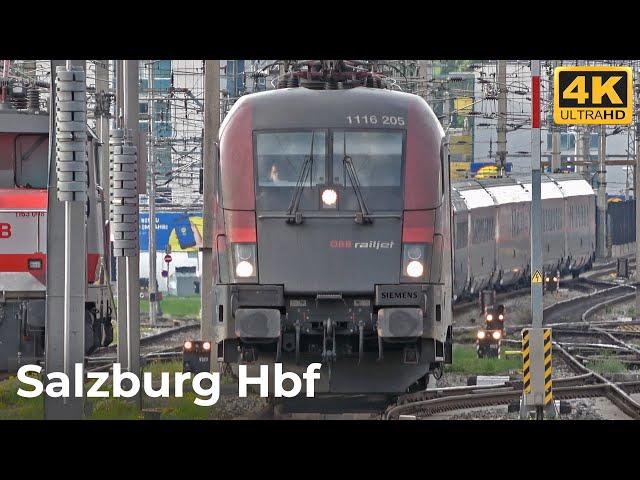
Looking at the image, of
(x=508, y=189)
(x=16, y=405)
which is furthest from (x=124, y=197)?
(x=508, y=189)

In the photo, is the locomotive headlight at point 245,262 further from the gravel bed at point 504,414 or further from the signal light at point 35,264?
the signal light at point 35,264

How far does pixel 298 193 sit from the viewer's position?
15.1m

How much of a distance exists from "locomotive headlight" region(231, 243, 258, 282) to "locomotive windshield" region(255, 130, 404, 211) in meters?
0.43

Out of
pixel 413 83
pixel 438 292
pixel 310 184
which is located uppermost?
pixel 413 83

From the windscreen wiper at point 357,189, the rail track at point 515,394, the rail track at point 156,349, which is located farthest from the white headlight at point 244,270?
the rail track at point 156,349

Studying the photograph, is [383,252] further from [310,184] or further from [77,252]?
[77,252]

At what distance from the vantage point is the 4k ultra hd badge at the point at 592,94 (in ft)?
50.5

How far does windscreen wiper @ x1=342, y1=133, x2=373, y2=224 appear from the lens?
591 inches

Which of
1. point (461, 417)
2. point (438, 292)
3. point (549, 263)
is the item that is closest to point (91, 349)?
point (461, 417)

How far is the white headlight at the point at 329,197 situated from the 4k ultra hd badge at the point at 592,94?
236 cm

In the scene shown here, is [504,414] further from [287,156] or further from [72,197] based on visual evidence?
[72,197]
